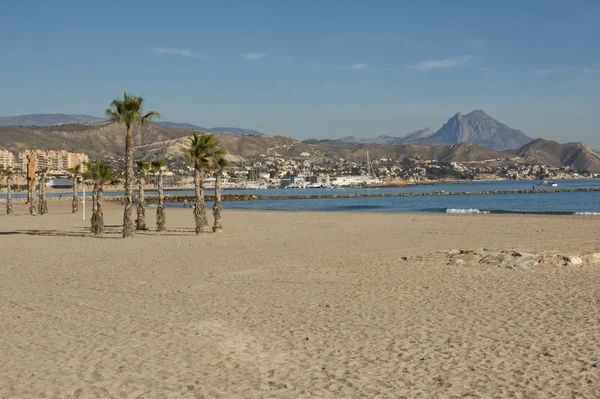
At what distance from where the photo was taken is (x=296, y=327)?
10.5 m

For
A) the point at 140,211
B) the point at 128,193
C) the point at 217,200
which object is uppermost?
the point at 128,193

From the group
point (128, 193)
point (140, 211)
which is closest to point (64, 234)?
point (140, 211)

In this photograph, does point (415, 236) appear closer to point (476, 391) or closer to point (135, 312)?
point (135, 312)

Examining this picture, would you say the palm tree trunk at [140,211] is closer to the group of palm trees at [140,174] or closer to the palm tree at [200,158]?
the group of palm trees at [140,174]

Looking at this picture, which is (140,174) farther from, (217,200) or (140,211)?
(217,200)

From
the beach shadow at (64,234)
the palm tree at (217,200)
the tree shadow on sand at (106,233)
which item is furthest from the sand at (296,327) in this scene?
the palm tree at (217,200)

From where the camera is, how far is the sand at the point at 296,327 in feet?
24.6

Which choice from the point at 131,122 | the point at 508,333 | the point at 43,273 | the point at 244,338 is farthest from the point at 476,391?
the point at 131,122

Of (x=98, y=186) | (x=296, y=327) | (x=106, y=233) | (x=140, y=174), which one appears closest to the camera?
(x=296, y=327)

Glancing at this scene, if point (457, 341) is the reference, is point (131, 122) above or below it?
above

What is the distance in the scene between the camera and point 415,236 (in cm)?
2930

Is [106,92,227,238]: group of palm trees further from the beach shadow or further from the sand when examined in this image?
the sand

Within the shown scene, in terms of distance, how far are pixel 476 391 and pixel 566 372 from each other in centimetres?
142

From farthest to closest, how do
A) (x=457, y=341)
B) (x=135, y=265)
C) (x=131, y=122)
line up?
(x=131, y=122)
(x=135, y=265)
(x=457, y=341)
